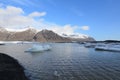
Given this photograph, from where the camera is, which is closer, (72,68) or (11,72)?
(11,72)

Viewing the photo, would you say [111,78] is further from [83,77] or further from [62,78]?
[62,78]

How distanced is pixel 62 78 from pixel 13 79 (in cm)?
437

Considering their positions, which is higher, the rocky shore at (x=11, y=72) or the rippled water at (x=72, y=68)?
the rocky shore at (x=11, y=72)

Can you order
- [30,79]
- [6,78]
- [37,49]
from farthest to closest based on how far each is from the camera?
1. [37,49]
2. [30,79]
3. [6,78]

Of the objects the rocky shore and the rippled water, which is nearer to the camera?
the rocky shore

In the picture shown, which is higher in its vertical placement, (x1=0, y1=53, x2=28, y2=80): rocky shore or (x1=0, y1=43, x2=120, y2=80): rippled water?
(x1=0, y1=53, x2=28, y2=80): rocky shore

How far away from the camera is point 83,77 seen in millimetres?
14656

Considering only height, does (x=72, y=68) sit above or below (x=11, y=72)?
below

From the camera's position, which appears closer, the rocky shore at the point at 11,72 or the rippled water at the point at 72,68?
the rocky shore at the point at 11,72

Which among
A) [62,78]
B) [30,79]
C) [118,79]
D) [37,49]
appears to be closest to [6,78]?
[30,79]

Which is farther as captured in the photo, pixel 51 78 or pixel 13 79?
pixel 51 78

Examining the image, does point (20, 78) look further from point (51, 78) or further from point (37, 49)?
point (37, 49)

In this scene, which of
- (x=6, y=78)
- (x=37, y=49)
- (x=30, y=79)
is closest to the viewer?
(x=6, y=78)

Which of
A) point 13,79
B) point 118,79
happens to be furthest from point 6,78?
point 118,79
